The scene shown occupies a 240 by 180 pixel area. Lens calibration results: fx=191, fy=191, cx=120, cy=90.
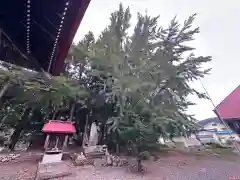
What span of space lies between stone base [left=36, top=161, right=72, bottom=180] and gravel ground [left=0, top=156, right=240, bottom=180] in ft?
0.70

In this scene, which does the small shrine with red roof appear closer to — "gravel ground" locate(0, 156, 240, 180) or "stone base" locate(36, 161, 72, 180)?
"stone base" locate(36, 161, 72, 180)

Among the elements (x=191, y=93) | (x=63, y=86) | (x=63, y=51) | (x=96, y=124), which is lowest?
(x=63, y=51)

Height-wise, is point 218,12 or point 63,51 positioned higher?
point 218,12

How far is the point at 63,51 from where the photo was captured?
2.15 meters

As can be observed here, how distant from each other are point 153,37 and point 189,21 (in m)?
2.50

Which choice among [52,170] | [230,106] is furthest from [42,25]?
[230,106]

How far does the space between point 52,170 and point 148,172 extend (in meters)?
3.30

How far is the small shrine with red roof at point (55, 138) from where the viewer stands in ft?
23.9

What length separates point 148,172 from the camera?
687 cm

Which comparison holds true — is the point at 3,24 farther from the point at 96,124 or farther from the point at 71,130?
the point at 96,124

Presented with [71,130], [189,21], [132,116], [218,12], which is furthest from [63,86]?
[189,21]

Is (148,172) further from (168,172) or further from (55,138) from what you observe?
(55,138)

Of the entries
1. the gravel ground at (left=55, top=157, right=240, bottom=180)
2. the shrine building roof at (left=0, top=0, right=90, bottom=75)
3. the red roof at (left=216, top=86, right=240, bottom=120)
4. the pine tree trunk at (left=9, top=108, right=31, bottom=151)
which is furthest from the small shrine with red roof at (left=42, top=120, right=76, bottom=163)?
the red roof at (left=216, top=86, right=240, bottom=120)

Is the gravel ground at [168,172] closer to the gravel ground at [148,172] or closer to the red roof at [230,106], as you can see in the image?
→ the gravel ground at [148,172]
